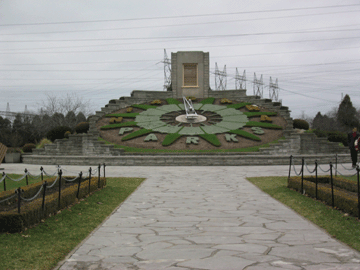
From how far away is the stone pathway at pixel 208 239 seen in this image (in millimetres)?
4281

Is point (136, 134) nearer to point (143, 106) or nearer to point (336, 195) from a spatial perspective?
point (143, 106)

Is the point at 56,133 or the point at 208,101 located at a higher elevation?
the point at 208,101

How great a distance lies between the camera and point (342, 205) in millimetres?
6965

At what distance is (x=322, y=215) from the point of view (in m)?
6.72

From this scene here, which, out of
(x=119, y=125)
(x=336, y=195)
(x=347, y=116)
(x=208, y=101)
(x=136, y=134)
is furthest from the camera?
(x=347, y=116)

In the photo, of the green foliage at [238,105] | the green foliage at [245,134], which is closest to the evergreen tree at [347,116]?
the green foliage at [238,105]

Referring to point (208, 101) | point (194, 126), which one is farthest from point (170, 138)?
point (208, 101)

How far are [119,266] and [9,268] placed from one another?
120cm

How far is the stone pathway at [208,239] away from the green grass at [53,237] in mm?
199

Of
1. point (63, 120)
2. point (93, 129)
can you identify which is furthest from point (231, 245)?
point (63, 120)

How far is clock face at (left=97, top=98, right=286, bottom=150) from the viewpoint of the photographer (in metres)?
20.6

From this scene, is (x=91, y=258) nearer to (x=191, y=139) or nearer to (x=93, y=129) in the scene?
(x=191, y=139)

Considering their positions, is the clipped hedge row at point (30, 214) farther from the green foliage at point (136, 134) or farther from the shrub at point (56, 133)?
the shrub at point (56, 133)

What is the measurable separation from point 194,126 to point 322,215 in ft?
53.2
